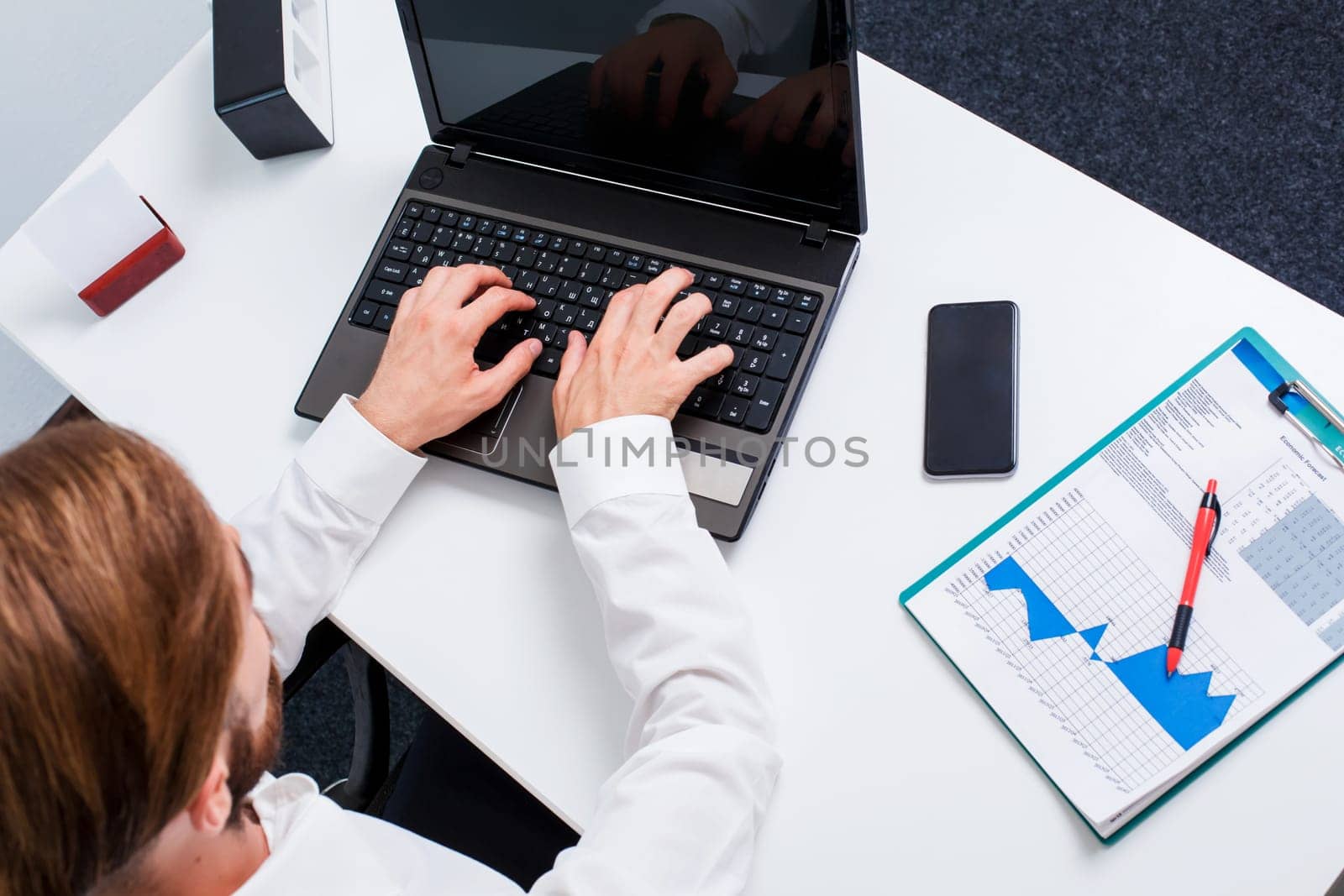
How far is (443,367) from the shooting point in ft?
2.54

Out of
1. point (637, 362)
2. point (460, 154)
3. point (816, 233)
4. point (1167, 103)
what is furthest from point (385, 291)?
point (1167, 103)

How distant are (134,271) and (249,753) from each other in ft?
1.56

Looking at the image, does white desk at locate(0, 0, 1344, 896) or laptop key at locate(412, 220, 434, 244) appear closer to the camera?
white desk at locate(0, 0, 1344, 896)

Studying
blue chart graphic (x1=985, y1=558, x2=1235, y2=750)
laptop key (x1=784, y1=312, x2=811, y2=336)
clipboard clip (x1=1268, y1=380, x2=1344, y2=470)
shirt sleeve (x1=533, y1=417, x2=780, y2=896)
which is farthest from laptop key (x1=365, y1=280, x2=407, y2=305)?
clipboard clip (x1=1268, y1=380, x2=1344, y2=470)

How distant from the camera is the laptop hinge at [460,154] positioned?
0.87m

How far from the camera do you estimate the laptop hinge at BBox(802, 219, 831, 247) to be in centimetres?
77

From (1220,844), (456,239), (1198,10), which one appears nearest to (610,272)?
(456,239)

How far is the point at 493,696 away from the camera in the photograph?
729mm

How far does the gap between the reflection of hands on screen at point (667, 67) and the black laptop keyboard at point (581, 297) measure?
0.11 metres

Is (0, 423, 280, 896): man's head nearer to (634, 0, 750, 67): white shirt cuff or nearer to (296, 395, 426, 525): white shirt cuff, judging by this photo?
(296, 395, 426, 525): white shirt cuff

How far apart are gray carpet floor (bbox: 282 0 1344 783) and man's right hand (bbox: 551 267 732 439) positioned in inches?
29.5

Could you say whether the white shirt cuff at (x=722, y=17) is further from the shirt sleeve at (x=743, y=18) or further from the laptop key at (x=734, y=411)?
the laptop key at (x=734, y=411)

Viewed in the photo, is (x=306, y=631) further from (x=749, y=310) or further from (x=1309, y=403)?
(x=1309, y=403)

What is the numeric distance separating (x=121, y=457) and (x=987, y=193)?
2.04 ft
